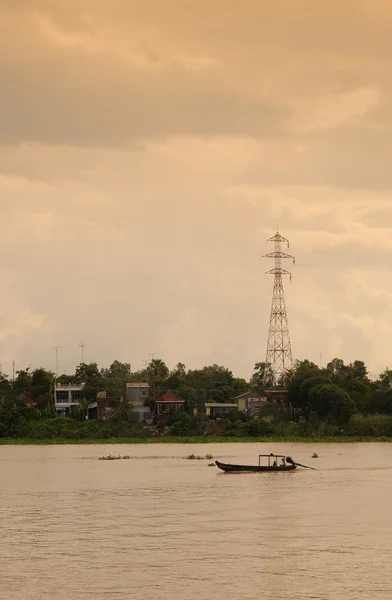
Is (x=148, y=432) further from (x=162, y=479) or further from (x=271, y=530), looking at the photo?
(x=271, y=530)

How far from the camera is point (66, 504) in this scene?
46031mm

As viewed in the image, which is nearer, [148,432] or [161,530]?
[161,530]

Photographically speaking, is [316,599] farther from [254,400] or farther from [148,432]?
[254,400]

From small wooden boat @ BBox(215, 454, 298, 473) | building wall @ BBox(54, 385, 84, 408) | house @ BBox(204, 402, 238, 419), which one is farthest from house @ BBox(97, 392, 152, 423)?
small wooden boat @ BBox(215, 454, 298, 473)

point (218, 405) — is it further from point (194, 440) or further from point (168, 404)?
point (194, 440)

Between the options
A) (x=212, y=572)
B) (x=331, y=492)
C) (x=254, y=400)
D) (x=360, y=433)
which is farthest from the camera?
(x=254, y=400)

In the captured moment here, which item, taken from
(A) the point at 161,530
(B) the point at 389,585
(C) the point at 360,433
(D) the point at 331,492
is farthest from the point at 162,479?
(C) the point at 360,433

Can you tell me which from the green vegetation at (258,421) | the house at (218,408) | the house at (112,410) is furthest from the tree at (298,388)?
the house at (112,410)

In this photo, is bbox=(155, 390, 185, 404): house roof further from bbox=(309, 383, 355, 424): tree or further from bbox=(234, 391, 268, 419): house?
bbox=(309, 383, 355, 424): tree

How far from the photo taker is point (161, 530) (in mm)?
36875

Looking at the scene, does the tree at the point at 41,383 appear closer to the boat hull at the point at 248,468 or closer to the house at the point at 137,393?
the house at the point at 137,393

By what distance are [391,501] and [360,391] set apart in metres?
64.2

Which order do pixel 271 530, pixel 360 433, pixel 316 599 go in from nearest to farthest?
pixel 316 599
pixel 271 530
pixel 360 433

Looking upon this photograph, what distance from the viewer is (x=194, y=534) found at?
35719 mm
